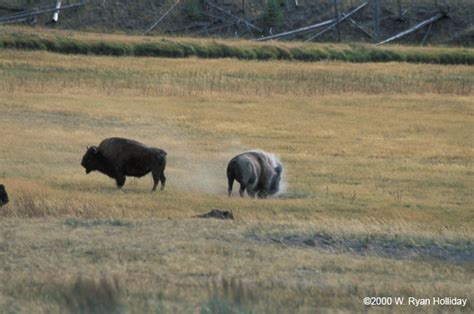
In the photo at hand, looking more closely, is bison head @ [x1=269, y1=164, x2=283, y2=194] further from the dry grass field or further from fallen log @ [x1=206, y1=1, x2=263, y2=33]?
fallen log @ [x1=206, y1=1, x2=263, y2=33]

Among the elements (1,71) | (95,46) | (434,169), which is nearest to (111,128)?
(434,169)

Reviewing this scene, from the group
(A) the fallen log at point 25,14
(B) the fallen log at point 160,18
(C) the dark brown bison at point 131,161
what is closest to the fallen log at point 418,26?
(B) the fallen log at point 160,18

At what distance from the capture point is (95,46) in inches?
2717

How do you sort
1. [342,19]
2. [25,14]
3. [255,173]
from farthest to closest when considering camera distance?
[342,19] < [25,14] < [255,173]

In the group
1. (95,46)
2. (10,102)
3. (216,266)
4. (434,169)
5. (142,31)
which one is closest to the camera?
(216,266)

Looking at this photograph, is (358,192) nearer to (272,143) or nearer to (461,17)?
(272,143)

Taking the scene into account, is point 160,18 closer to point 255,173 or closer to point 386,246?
point 255,173

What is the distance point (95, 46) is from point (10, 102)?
2722 centimetres

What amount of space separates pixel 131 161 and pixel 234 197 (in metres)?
2.42

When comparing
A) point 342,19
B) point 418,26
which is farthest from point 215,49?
point 418,26

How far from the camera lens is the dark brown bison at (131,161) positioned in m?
25.5

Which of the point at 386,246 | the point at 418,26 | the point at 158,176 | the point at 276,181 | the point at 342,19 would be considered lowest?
the point at 276,181

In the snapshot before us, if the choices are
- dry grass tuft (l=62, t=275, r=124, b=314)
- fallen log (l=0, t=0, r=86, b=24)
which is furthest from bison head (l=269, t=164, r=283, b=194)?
fallen log (l=0, t=0, r=86, b=24)

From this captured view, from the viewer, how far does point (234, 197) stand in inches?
985
